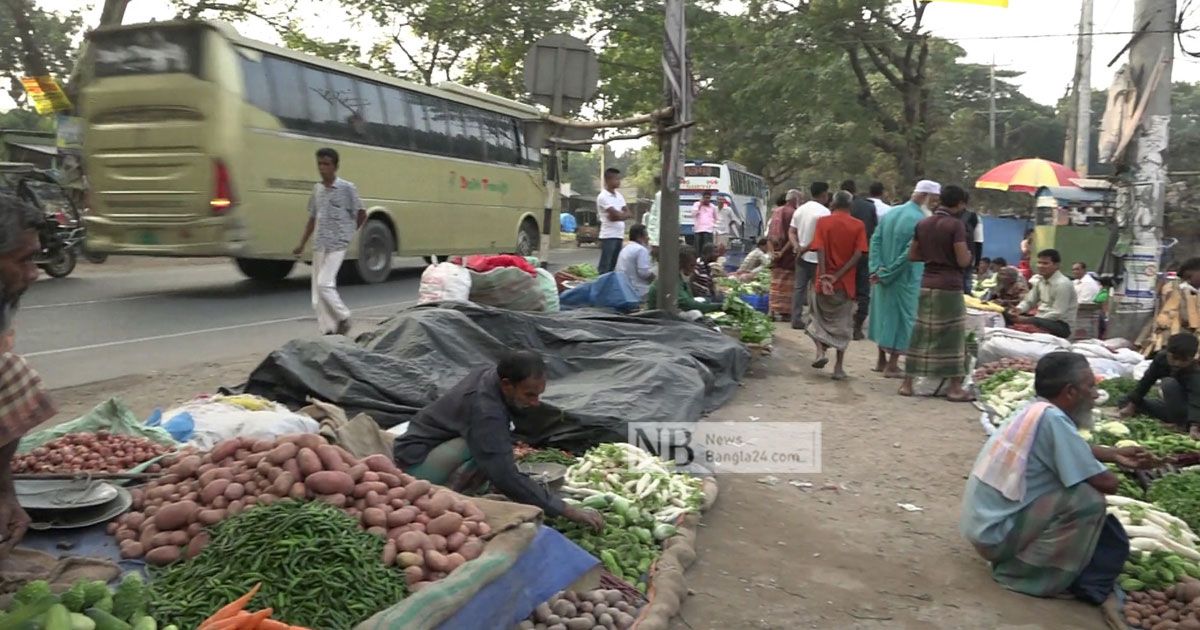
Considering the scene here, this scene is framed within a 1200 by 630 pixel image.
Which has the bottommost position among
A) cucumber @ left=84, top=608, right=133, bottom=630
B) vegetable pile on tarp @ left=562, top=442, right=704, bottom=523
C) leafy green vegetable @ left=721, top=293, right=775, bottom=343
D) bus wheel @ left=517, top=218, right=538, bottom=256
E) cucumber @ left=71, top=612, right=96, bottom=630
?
vegetable pile on tarp @ left=562, top=442, right=704, bottom=523

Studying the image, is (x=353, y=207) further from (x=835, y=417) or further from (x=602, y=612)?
(x=602, y=612)

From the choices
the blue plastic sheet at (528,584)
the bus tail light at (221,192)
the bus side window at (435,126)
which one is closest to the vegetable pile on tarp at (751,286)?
the bus side window at (435,126)

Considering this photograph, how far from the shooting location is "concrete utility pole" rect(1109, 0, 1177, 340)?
9875mm

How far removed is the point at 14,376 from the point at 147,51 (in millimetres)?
10046

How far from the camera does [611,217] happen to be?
1230 cm

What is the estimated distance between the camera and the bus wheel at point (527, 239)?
1878cm

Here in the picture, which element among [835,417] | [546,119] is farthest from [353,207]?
[835,417]

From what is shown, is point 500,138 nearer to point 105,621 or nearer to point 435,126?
point 435,126

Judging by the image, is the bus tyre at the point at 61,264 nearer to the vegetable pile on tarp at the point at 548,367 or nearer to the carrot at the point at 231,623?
the vegetable pile on tarp at the point at 548,367

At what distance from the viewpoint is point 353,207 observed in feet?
28.0

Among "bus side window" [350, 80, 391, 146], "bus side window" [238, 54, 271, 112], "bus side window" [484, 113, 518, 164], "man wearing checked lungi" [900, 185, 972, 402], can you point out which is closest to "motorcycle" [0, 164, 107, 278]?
"bus side window" [238, 54, 271, 112]

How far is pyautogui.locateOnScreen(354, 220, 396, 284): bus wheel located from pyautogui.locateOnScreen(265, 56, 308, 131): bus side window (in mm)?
2078

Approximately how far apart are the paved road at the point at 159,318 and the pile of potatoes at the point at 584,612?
4517 millimetres

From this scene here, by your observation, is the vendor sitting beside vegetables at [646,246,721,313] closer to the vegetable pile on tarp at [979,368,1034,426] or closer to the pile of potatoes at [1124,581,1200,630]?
the vegetable pile on tarp at [979,368,1034,426]
